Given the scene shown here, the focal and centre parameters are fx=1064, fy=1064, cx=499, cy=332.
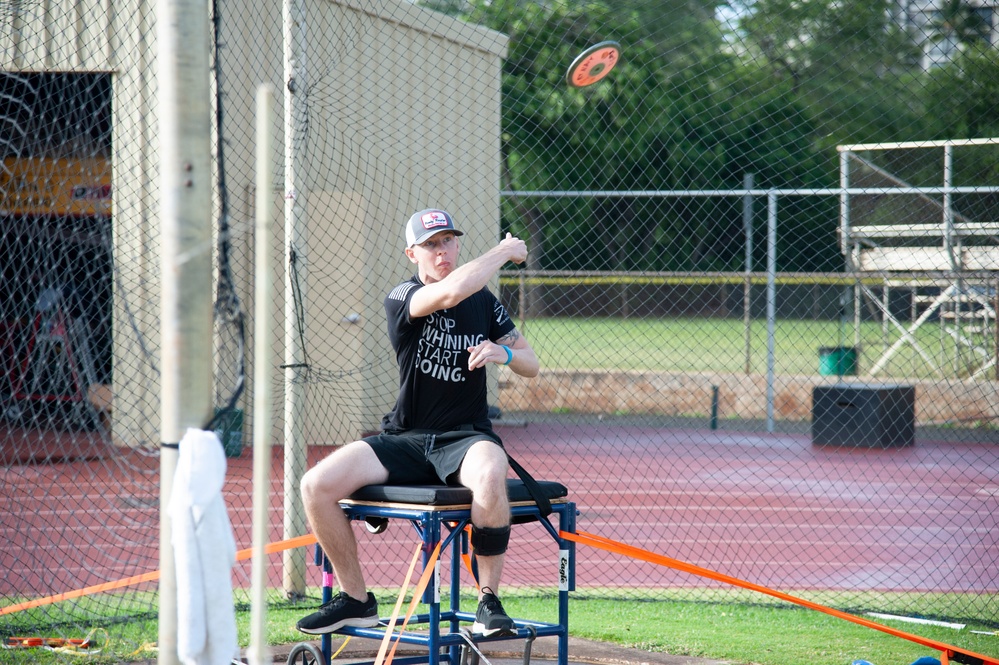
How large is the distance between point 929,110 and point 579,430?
5643 millimetres

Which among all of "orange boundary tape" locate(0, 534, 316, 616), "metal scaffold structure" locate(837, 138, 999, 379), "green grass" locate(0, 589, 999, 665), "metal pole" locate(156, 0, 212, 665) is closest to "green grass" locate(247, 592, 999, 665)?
"green grass" locate(0, 589, 999, 665)

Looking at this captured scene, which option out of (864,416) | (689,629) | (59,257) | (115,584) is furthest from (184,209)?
(59,257)

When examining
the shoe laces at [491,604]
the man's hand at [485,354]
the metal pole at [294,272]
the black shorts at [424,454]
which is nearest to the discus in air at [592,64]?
the metal pole at [294,272]

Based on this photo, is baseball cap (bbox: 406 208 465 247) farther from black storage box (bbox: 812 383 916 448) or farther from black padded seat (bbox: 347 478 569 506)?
black storage box (bbox: 812 383 916 448)

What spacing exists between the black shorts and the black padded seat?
10 cm

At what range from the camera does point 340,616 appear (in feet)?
12.6

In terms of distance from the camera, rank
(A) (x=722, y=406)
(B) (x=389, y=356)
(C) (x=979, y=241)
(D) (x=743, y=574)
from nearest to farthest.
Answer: (D) (x=743, y=574)
(B) (x=389, y=356)
(C) (x=979, y=241)
(A) (x=722, y=406)

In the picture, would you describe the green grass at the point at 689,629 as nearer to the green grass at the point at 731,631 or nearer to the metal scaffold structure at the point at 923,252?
the green grass at the point at 731,631

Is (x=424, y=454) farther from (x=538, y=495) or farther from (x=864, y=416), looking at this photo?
(x=864, y=416)

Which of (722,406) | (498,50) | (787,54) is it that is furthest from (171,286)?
(722,406)

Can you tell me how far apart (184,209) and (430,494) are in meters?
1.70

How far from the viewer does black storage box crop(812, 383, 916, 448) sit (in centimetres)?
1097

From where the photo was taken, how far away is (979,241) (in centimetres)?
1139

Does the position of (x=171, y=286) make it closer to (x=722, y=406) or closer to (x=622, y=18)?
(x=622, y=18)
